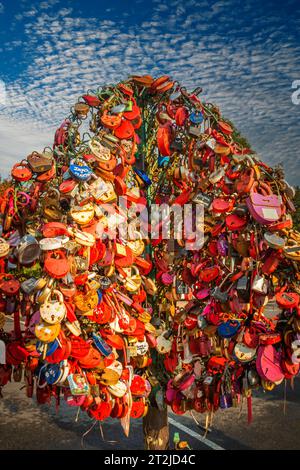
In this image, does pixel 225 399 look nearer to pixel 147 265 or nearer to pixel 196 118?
pixel 147 265

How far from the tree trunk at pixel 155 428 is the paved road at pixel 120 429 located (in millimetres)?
3218

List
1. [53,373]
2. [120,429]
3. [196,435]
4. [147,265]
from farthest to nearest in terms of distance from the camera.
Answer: [120,429] → [196,435] → [147,265] → [53,373]

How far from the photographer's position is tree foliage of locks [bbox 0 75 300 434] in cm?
259

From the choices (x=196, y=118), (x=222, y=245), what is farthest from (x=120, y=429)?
(x=196, y=118)

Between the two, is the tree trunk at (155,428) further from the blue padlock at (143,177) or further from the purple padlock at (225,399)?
the blue padlock at (143,177)

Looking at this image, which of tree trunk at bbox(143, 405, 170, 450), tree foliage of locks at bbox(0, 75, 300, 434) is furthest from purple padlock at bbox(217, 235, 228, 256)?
tree trunk at bbox(143, 405, 170, 450)

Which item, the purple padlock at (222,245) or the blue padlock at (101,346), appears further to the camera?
the purple padlock at (222,245)

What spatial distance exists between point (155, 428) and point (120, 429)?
458cm

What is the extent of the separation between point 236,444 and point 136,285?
17.7 ft

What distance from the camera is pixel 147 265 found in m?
3.16

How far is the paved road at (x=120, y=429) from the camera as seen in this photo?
7.21m

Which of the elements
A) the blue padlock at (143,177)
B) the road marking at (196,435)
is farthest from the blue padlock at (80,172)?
the road marking at (196,435)

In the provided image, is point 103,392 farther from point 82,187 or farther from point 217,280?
point 82,187

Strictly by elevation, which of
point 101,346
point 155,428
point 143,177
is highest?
point 143,177
